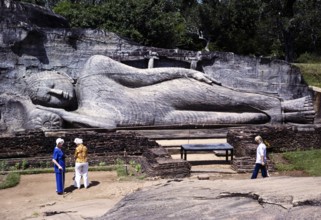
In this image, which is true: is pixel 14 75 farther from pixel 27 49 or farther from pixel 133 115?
pixel 133 115

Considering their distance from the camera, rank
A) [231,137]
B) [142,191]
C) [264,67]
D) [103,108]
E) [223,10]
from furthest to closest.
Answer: [223,10] → [264,67] → [103,108] → [231,137] → [142,191]

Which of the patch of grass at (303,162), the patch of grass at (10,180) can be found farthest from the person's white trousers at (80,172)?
the patch of grass at (303,162)

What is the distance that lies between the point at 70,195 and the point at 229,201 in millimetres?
4669

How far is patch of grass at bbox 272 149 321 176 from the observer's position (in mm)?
10573

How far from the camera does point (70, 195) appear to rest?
346 inches

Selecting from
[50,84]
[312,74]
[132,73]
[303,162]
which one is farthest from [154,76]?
[312,74]

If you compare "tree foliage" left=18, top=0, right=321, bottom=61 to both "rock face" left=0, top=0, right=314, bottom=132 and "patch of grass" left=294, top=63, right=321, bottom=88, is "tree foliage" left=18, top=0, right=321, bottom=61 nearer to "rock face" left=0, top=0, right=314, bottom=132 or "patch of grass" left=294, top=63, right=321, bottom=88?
"patch of grass" left=294, top=63, right=321, bottom=88

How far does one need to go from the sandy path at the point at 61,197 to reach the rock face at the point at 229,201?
1.21 meters

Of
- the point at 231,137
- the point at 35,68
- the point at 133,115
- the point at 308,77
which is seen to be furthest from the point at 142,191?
the point at 308,77

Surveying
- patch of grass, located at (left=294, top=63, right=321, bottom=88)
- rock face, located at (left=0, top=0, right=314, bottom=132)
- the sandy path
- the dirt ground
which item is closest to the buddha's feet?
rock face, located at (left=0, top=0, right=314, bottom=132)

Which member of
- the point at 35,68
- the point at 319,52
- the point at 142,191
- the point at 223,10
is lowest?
the point at 142,191

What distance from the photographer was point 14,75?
46.7 feet

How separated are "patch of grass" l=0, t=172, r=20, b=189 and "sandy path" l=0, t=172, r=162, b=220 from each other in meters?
0.11

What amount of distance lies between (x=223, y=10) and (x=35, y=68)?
82.9ft
